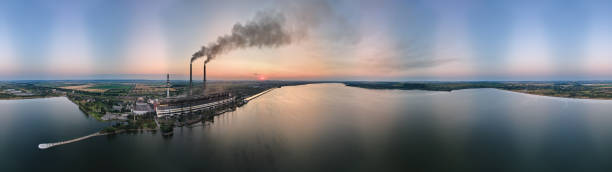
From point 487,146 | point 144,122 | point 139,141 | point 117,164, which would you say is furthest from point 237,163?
point 487,146

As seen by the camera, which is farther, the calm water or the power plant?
the power plant

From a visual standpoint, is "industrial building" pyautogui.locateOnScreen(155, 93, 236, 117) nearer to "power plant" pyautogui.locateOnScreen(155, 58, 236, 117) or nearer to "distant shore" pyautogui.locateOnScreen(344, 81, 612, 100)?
"power plant" pyautogui.locateOnScreen(155, 58, 236, 117)

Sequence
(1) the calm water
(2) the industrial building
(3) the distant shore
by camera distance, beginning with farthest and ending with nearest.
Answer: (3) the distant shore < (2) the industrial building < (1) the calm water

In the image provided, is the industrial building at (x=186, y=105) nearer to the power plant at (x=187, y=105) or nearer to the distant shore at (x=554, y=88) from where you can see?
the power plant at (x=187, y=105)

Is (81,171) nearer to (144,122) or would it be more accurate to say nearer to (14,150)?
(14,150)

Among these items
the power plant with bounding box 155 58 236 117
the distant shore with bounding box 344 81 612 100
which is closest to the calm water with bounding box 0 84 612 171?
the power plant with bounding box 155 58 236 117

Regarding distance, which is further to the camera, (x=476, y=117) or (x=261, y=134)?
(x=476, y=117)

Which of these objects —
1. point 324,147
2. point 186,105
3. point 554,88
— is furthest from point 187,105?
point 554,88

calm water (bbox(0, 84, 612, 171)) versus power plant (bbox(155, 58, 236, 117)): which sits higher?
power plant (bbox(155, 58, 236, 117))

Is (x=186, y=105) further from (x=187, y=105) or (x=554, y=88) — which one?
(x=554, y=88)

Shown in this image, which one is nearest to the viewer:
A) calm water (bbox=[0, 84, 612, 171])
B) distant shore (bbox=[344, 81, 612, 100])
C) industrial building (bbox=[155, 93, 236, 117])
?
calm water (bbox=[0, 84, 612, 171])

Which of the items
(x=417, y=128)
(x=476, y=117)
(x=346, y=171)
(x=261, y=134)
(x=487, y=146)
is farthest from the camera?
(x=476, y=117)
